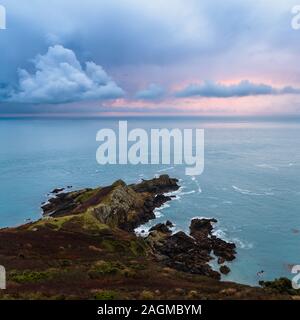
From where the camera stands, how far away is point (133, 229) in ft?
284

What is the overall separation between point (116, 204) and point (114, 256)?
119ft

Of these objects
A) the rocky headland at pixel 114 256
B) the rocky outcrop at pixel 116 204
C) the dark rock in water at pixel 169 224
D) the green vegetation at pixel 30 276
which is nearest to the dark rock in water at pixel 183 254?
the rocky headland at pixel 114 256

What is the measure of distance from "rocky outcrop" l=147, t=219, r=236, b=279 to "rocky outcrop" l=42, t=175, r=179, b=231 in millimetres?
7816

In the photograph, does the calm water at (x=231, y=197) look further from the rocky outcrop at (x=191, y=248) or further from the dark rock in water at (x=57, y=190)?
the dark rock in water at (x=57, y=190)

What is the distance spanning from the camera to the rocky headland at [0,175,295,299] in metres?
31.6

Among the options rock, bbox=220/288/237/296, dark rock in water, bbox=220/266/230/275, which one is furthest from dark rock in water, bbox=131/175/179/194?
rock, bbox=220/288/237/296

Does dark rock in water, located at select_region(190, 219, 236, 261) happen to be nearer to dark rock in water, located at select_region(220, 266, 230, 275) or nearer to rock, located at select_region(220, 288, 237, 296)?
dark rock in water, located at select_region(220, 266, 230, 275)

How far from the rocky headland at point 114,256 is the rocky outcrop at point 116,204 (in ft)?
0.85

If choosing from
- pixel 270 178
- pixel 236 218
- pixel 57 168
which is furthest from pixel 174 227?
pixel 57 168

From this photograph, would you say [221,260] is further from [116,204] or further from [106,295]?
[106,295]

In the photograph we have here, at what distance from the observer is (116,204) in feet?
283

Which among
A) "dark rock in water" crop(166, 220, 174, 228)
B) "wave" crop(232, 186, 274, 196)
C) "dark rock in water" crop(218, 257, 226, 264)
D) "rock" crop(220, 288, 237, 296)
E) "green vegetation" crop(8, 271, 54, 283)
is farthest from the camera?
"wave" crop(232, 186, 274, 196)
